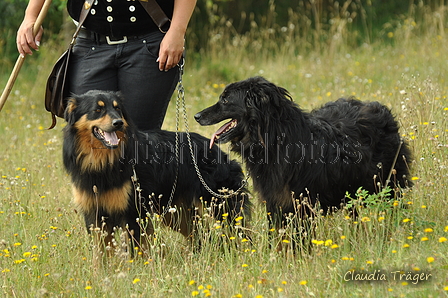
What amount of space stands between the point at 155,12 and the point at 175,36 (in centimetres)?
24

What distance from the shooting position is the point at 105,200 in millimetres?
3887

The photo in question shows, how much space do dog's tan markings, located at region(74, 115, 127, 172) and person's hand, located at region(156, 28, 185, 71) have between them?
62 cm

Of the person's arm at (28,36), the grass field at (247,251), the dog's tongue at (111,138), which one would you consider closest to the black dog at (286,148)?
the grass field at (247,251)

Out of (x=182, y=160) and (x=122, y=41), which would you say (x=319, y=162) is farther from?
(x=122, y=41)

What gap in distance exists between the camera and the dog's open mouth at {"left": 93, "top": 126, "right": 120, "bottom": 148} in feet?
12.6

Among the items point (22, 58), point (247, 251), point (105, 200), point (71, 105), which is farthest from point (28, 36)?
point (247, 251)

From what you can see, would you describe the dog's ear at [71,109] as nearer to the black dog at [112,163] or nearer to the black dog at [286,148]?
the black dog at [112,163]

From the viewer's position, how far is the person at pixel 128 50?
3754 millimetres

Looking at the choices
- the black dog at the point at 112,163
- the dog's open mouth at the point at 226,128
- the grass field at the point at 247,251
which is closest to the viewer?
the grass field at the point at 247,251

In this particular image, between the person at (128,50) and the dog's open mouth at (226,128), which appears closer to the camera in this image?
the person at (128,50)

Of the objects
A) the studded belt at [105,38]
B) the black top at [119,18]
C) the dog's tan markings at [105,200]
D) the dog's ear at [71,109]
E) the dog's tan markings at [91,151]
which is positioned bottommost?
the dog's tan markings at [105,200]

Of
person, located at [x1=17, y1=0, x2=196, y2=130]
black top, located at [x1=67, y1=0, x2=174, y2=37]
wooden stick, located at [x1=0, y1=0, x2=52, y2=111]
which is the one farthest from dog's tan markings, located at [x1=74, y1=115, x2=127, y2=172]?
black top, located at [x1=67, y1=0, x2=174, y2=37]

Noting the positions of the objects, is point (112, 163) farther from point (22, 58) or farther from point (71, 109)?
point (22, 58)

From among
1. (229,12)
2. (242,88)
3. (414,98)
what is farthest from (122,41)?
(229,12)
